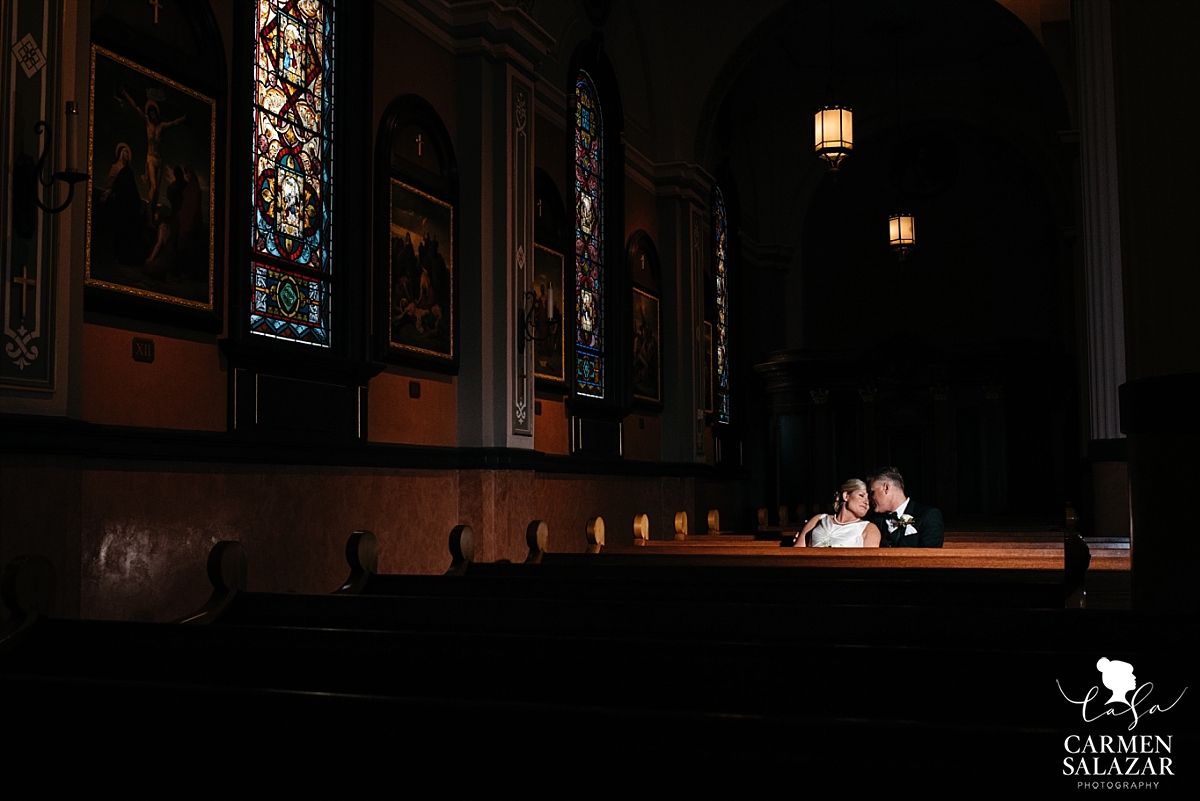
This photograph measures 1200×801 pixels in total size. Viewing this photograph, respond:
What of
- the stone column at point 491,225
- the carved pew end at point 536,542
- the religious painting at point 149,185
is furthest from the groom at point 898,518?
the religious painting at point 149,185

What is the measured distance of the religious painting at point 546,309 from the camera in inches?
442

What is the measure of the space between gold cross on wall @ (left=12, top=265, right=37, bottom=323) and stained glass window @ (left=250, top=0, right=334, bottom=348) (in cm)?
207

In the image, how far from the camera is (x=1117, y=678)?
2244 millimetres

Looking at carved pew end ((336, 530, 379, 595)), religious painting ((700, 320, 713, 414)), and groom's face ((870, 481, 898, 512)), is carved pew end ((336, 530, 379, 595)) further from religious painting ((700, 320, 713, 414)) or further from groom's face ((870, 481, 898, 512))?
religious painting ((700, 320, 713, 414))

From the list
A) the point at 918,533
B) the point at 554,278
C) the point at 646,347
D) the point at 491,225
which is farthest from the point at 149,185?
the point at 646,347

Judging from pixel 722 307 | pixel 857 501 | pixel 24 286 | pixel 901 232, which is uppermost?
pixel 901 232

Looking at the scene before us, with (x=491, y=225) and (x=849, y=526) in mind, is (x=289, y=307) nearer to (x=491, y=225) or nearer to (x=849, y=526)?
(x=491, y=225)

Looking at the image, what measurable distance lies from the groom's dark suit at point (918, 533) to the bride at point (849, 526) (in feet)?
0.36

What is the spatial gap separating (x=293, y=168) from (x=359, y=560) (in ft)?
14.0

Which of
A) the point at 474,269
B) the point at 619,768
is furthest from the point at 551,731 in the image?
the point at 474,269

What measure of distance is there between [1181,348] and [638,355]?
11551mm

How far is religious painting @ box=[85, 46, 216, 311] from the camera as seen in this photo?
6.24 meters

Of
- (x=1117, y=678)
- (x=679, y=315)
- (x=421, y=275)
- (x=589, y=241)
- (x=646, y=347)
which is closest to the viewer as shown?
(x=1117, y=678)

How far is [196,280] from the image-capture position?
6.89 meters
